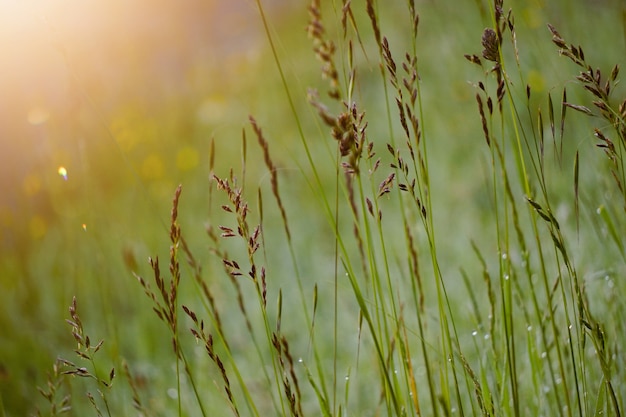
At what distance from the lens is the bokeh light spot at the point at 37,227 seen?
320 cm

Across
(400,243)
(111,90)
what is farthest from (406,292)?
(111,90)

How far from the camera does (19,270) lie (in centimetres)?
293

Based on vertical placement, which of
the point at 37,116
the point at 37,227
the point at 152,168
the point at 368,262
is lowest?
the point at 368,262

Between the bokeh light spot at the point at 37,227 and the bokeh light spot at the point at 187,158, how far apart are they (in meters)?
0.72

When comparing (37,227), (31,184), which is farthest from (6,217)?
(31,184)

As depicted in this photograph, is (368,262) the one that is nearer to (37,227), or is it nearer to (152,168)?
(152,168)

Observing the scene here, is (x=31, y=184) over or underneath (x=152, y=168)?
underneath

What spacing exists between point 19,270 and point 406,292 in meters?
1.77

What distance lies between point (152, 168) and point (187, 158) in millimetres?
203

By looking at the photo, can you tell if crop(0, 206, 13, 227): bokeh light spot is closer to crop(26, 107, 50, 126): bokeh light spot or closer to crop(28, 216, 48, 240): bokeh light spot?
crop(28, 216, 48, 240): bokeh light spot

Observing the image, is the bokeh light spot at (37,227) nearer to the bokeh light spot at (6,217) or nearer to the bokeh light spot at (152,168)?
the bokeh light spot at (6,217)

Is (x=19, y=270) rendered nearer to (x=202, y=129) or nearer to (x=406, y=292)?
(x=202, y=129)

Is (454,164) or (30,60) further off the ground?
(30,60)

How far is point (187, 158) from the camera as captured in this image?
352 cm
